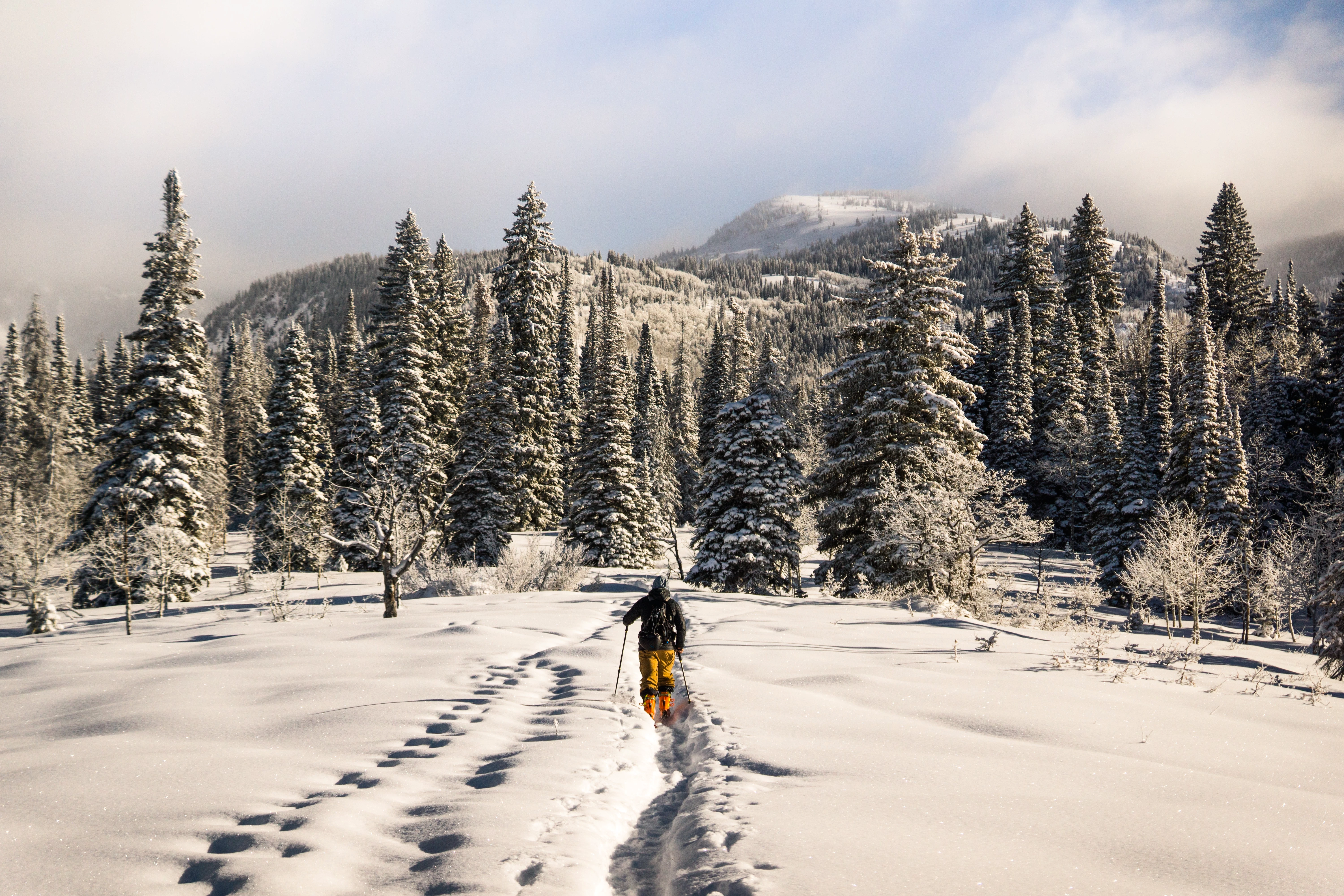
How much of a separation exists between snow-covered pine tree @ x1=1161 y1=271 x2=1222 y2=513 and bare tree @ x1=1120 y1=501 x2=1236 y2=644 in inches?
46.5

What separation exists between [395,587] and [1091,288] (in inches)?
2669

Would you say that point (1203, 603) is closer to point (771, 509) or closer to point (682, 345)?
point (771, 509)

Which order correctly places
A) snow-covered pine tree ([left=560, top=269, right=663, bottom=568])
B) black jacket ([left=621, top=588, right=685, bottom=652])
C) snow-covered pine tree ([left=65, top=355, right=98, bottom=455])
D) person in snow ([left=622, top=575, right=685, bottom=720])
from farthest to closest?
snow-covered pine tree ([left=65, top=355, right=98, bottom=455]), snow-covered pine tree ([left=560, top=269, right=663, bottom=568]), black jacket ([left=621, top=588, right=685, bottom=652]), person in snow ([left=622, top=575, right=685, bottom=720])

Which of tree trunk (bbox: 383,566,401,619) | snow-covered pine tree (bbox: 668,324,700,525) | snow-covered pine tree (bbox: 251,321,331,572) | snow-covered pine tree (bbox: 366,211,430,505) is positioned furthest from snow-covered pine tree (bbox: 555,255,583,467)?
Result: tree trunk (bbox: 383,566,401,619)

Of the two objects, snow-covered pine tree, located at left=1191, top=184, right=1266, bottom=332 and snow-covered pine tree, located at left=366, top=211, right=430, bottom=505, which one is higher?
snow-covered pine tree, located at left=1191, top=184, right=1266, bottom=332

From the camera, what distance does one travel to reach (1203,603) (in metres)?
30.8

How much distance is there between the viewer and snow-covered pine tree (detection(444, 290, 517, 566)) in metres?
36.0

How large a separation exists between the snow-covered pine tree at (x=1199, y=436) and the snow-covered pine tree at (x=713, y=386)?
32.0m

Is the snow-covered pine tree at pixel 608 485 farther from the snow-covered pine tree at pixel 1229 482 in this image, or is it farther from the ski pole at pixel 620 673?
the snow-covered pine tree at pixel 1229 482


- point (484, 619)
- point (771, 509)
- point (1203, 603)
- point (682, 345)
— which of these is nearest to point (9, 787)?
point (484, 619)

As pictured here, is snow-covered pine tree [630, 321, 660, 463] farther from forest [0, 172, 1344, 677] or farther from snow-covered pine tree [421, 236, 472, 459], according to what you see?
snow-covered pine tree [421, 236, 472, 459]

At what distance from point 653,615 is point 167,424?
26.4 m

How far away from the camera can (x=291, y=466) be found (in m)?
39.3

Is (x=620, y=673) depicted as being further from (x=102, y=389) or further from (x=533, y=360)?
(x=102, y=389)
